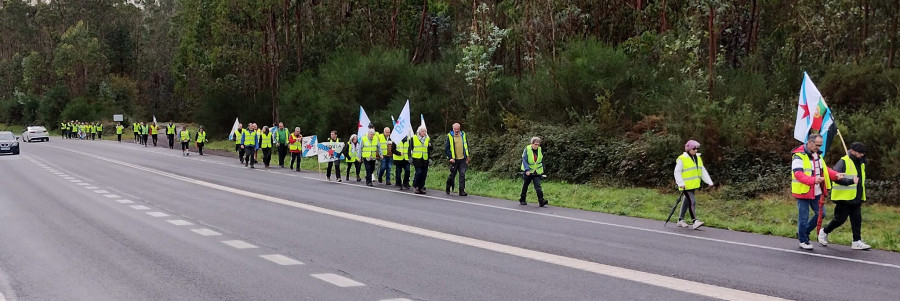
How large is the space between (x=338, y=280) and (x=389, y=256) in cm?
167

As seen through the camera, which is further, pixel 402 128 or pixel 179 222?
pixel 402 128

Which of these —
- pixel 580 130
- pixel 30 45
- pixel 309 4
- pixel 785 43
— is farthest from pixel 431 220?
→ pixel 30 45

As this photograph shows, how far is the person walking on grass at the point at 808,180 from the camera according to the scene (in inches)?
444

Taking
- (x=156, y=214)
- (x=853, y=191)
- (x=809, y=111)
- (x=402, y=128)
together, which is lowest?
(x=156, y=214)

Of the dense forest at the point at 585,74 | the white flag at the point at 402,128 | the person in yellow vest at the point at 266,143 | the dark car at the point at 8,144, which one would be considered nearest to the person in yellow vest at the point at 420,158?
the white flag at the point at 402,128

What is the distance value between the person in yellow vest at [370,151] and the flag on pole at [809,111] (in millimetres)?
12649

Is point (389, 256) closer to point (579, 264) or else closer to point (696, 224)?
point (579, 264)

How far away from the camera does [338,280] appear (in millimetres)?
8805

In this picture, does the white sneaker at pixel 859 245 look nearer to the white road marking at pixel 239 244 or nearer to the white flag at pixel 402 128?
the white road marking at pixel 239 244

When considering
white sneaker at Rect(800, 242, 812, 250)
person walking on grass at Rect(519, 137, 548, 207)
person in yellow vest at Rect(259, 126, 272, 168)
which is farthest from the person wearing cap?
person in yellow vest at Rect(259, 126, 272, 168)

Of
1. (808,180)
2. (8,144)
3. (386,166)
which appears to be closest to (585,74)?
(386,166)

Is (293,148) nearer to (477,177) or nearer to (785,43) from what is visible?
(477,177)

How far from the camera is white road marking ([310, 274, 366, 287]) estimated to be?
858 cm

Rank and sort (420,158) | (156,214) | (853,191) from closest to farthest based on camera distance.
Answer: (853,191) < (156,214) < (420,158)
